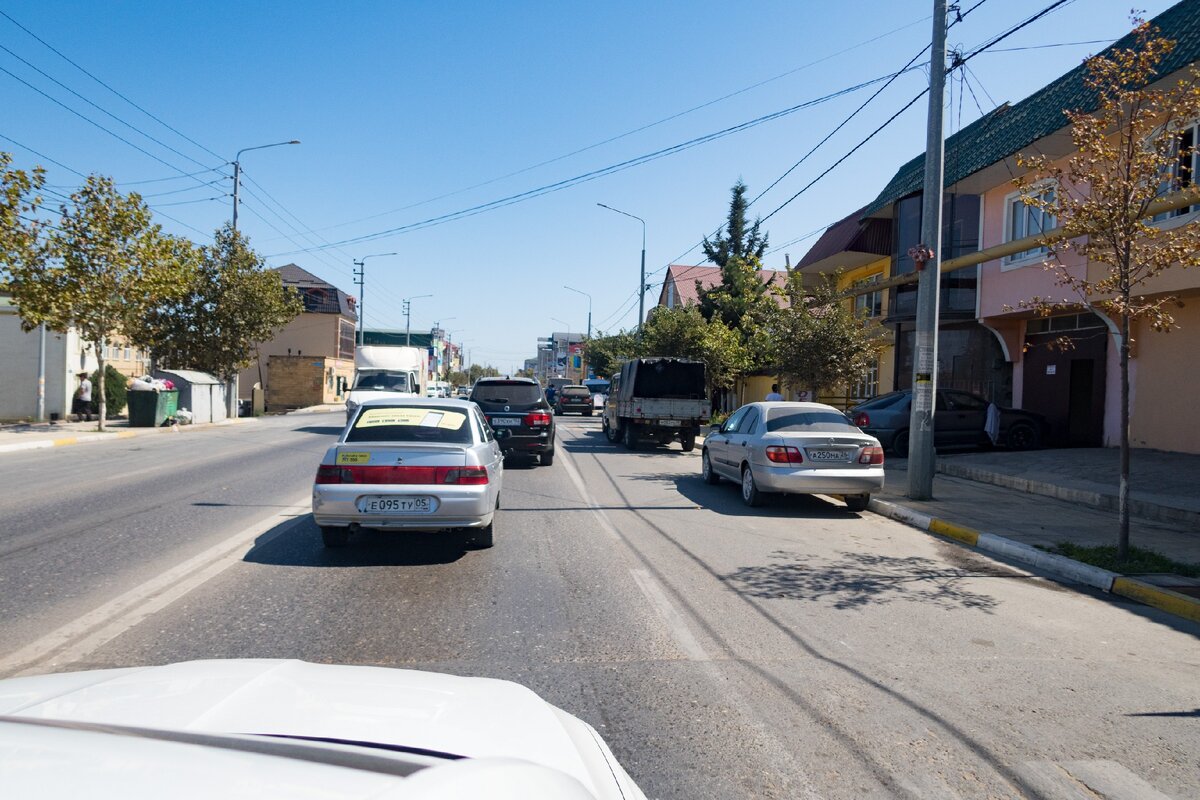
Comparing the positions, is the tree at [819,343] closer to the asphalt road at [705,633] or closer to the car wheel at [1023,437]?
the car wheel at [1023,437]

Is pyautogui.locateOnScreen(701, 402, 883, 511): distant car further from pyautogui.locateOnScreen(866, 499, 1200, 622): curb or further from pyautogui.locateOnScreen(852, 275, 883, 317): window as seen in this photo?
pyautogui.locateOnScreen(852, 275, 883, 317): window

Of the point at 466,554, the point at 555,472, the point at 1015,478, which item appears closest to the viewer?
the point at 466,554

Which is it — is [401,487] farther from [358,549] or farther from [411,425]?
[358,549]

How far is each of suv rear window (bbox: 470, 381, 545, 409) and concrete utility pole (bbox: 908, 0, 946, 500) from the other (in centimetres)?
722

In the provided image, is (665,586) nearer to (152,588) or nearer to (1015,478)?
(152,588)

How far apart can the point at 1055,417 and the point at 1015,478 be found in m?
6.21

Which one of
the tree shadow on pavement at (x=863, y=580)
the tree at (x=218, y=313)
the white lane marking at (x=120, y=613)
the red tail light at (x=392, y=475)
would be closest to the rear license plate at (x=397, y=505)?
the red tail light at (x=392, y=475)

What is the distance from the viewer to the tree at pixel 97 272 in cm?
2319

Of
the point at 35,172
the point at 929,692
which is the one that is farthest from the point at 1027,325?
the point at 35,172

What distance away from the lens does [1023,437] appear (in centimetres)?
1877

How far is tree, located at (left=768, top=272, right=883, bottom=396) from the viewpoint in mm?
18047

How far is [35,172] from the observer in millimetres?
22156

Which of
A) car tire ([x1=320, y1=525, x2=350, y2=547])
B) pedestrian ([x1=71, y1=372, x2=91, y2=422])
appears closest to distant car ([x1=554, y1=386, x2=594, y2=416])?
pedestrian ([x1=71, y1=372, x2=91, y2=422])

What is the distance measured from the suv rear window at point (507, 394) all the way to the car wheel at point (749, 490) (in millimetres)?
5421
